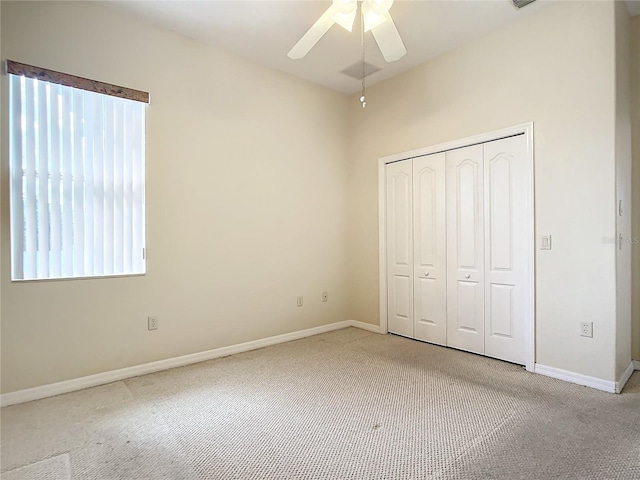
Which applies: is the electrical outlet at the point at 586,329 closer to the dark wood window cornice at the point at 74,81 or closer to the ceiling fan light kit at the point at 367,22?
the ceiling fan light kit at the point at 367,22

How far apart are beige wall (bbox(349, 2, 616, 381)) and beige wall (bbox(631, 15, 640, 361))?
1.98 ft

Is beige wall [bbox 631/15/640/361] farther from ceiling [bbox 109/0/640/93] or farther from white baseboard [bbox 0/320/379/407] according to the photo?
white baseboard [bbox 0/320/379/407]

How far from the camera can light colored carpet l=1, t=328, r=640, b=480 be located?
5.70 feet

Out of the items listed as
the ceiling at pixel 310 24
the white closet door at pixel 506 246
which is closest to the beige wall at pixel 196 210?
the ceiling at pixel 310 24

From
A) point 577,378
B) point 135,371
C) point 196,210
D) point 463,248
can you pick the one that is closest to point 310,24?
point 196,210

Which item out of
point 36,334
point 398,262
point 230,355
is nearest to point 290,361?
point 230,355

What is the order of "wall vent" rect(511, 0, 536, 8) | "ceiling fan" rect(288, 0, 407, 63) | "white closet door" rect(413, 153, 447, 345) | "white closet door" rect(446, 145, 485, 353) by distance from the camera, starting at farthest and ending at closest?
"white closet door" rect(413, 153, 447, 345), "white closet door" rect(446, 145, 485, 353), "wall vent" rect(511, 0, 536, 8), "ceiling fan" rect(288, 0, 407, 63)

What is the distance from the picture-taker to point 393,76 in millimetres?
4035

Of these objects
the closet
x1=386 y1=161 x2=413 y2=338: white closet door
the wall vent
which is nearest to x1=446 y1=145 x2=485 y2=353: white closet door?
the closet

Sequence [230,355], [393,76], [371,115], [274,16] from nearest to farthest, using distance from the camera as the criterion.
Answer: [274,16], [230,355], [393,76], [371,115]

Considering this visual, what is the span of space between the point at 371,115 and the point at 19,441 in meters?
4.20

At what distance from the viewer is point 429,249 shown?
3783mm

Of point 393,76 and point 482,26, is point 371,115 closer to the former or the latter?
point 393,76

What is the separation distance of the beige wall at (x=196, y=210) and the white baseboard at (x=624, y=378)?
8.93ft
